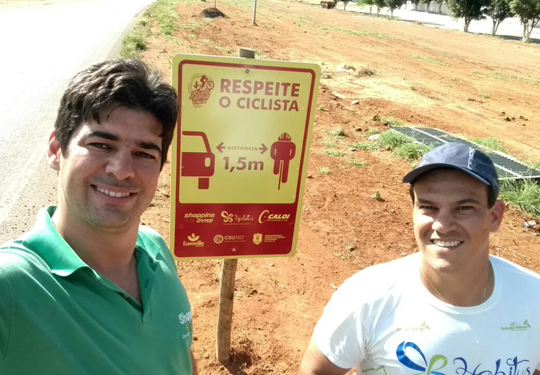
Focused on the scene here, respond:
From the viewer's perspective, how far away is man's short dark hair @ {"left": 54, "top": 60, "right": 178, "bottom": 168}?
1.58 m

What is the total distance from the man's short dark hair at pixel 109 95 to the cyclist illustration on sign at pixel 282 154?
958mm

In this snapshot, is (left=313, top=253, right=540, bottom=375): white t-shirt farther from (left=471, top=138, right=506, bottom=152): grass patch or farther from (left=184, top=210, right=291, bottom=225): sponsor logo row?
(left=471, top=138, right=506, bottom=152): grass patch

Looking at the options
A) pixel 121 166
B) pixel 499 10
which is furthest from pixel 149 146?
pixel 499 10

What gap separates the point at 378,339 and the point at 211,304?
7.16ft

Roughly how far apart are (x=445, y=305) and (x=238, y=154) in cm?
129

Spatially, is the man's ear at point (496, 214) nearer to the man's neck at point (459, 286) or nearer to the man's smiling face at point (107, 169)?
the man's neck at point (459, 286)

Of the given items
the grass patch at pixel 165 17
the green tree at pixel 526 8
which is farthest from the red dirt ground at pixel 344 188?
the green tree at pixel 526 8

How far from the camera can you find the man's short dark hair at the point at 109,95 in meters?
1.58

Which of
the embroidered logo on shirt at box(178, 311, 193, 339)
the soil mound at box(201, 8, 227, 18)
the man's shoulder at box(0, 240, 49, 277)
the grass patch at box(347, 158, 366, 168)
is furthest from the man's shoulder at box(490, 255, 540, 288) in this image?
the soil mound at box(201, 8, 227, 18)

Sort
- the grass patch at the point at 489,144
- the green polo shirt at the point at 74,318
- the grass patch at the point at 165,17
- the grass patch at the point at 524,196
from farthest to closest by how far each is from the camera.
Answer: the grass patch at the point at 165,17 < the grass patch at the point at 489,144 < the grass patch at the point at 524,196 < the green polo shirt at the point at 74,318

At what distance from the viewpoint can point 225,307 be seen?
9.99ft

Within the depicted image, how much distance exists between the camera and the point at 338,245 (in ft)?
Result: 16.1

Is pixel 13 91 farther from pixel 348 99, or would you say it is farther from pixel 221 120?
pixel 221 120

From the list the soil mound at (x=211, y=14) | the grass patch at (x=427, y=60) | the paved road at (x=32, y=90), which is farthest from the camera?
the soil mound at (x=211, y=14)
